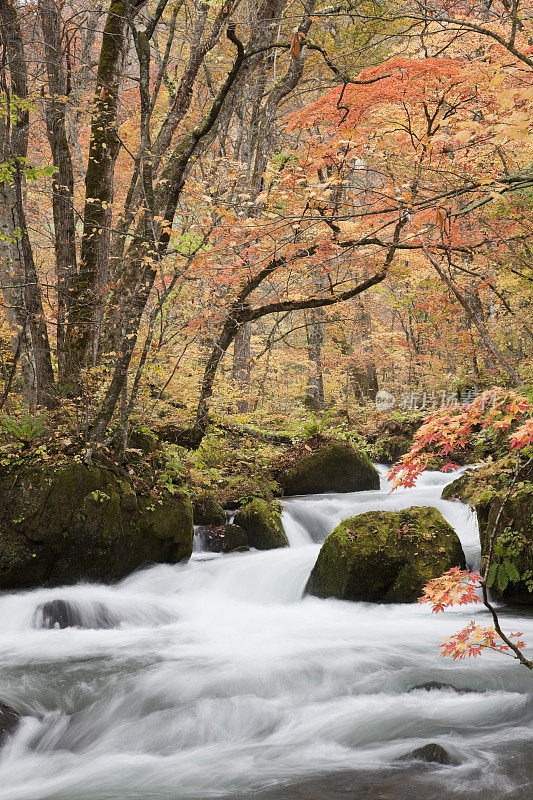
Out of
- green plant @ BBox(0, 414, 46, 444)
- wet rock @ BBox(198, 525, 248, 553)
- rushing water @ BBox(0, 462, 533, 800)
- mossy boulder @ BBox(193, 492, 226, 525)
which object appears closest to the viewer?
rushing water @ BBox(0, 462, 533, 800)

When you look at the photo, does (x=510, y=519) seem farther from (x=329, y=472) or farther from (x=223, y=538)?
(x=329, y=472)

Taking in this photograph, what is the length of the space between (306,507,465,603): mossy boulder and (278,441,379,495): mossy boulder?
15.3 feet

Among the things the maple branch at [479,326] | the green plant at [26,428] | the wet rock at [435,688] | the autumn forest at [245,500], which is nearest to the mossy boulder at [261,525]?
the autumn forest at [245,500]

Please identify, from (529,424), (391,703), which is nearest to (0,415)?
(391,703)

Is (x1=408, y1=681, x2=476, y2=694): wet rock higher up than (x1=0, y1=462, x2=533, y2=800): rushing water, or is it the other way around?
(x1=0, y1=462, x2=533, y2=800): rushing water

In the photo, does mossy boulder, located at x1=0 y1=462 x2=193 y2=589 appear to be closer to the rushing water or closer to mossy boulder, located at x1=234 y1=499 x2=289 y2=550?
the rushing water

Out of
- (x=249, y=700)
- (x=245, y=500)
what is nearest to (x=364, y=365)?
(x=245, y=500)

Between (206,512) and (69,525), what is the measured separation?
2.89 m

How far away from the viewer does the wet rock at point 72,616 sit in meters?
6.06

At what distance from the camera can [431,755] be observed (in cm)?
367

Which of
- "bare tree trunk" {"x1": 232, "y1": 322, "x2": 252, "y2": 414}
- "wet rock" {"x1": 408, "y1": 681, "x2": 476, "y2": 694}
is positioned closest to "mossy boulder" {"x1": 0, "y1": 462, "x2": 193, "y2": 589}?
"wet rock" {"x1": 408, "y1": 681, "x2": 476, "y2": 694}

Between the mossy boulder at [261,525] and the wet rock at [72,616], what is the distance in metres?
3.01

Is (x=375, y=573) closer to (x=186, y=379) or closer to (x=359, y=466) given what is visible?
(x=359, y=466)

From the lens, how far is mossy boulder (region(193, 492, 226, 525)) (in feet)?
30.0
